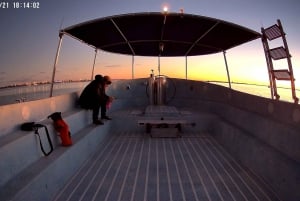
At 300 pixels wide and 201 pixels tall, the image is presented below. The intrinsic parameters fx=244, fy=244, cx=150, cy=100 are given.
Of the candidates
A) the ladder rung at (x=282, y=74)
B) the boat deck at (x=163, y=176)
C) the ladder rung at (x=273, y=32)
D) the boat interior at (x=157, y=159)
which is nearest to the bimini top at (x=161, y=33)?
the ladder rung at (x=273, y=32)

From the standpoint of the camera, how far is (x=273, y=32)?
5.68m

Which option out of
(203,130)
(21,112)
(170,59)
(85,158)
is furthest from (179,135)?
(170,59)

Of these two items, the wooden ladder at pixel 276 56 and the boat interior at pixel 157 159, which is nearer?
the boat interior at pixel 157 159

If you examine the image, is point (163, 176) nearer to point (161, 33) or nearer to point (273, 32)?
point (273, 32)

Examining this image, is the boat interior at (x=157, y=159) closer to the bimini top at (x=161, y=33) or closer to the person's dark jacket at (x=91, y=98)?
the person's dark jacket at (x=91, y=98)

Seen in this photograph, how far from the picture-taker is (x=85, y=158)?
198 inches

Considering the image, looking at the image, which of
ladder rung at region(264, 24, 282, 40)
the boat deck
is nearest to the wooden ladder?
ladder rung at region(264, 24, 282, 40)

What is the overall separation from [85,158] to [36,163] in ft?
5.44

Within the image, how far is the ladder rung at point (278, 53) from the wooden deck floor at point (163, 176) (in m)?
2.51

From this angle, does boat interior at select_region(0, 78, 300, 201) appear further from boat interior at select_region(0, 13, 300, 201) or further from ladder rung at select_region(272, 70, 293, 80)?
ladder rung at select_region(272, 70, 293, 80)

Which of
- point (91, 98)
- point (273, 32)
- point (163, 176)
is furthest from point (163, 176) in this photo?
point (273, 32)

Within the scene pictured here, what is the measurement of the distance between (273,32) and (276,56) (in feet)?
1.86

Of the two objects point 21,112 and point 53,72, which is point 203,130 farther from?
point 21,112

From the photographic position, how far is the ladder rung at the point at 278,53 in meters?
5.34
